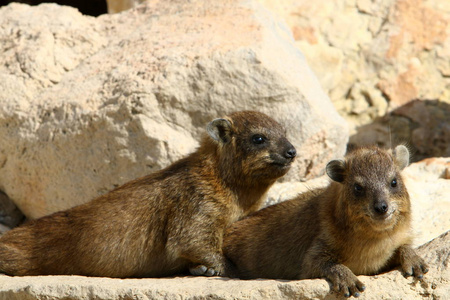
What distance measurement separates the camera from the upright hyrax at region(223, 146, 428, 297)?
280 inches

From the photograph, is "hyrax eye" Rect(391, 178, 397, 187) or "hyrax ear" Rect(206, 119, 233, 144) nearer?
"hyrax eye" Rect(391, 178, 397, 187)

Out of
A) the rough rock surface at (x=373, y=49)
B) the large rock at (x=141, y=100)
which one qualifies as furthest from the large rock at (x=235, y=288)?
the rough rock surface at (x=373, y=49)

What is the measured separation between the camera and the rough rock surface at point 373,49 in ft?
45.7

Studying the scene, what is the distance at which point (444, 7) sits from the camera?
47.3ft

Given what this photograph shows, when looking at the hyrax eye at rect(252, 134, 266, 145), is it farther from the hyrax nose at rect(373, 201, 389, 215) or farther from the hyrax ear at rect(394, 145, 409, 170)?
the hyrax nose at rect(373, 201, 389, 215)

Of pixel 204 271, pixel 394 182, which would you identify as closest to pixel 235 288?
pixel 204 271

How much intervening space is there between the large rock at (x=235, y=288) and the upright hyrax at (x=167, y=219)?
743 mm

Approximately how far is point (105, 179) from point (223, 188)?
2365 millimetres

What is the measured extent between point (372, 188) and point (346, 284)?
0.99 meters

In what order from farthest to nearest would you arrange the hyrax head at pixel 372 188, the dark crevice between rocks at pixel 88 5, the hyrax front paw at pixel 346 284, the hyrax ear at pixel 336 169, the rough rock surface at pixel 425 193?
the dark crevice between rocks at pixel 88 5, the rough rock surface at pixel 425 193, the hyrax ear at pixel 336 169, the hyrax head at pixel 372 188, the hyrax front paw at pixel 346 284

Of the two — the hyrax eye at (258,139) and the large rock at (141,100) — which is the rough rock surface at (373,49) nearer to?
the large rock at (141,100)

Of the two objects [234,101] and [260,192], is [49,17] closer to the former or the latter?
[234,101]

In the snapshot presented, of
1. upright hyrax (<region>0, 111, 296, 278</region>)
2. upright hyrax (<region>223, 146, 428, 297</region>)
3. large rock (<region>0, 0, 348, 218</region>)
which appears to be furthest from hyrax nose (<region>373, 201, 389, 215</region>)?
large rock (<region>0, 0, 348, 218</region>)

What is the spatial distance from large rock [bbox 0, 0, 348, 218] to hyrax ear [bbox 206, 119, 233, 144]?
1198mm
